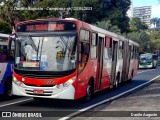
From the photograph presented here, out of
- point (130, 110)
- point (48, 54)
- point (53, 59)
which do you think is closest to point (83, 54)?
point (53, 59)

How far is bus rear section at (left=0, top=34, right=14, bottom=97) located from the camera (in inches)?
508

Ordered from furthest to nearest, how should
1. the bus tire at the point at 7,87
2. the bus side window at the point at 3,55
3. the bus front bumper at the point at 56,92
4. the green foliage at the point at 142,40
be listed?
the green foliage at the point at 142,40 < the bus tire at the point at 7,87 < the bus side window at the point at 3,55 < the bus front bumper at the point at 56,92

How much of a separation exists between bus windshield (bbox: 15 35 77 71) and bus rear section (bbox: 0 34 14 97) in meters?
1.24

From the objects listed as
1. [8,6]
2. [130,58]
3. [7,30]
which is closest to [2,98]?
[130,58]

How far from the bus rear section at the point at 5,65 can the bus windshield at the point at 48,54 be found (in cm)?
124

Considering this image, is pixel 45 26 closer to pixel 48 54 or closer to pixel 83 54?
pixel 48 54

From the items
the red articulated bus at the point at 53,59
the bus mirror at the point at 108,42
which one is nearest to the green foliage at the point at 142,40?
the bus mirror at the point at 108,42

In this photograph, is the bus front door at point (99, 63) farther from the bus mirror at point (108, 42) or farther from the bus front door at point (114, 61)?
the bus front door at point (114, 61)

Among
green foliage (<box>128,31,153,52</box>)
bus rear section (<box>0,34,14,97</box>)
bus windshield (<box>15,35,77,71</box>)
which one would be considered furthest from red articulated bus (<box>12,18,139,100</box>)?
green foliage (<box>128,31,153,52</box>)

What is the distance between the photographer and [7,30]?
34.1 meters

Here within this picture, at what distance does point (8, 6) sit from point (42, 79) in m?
28.4

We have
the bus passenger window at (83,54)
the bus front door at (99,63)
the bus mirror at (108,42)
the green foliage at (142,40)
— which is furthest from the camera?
the green foliage at (142,40)

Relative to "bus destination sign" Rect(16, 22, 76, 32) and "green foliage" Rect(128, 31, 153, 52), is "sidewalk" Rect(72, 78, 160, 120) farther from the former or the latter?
"green foliage" Rect(128, 31, 153, 52)

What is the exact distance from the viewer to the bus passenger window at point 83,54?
37.8ft
